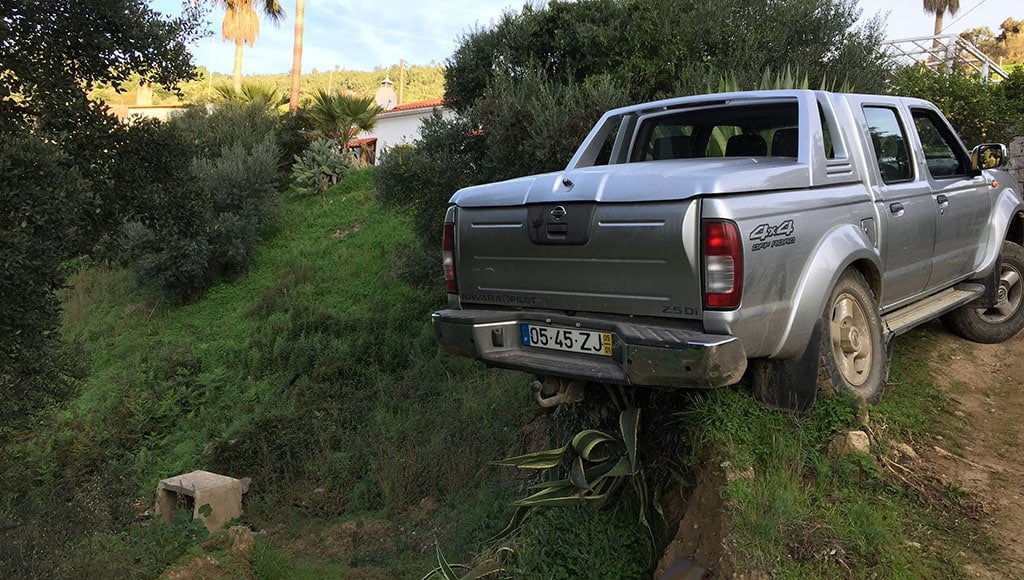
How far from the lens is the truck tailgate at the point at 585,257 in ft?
11.1

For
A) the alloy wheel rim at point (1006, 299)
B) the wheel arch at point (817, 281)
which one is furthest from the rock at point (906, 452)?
the alloy wheel rim at point (1006, 299)

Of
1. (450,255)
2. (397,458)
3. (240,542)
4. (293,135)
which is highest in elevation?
(293,135)

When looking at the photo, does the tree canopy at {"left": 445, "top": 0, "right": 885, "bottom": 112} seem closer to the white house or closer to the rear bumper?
the rear bumper

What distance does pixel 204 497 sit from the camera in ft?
24.6

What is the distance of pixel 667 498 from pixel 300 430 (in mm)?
5937

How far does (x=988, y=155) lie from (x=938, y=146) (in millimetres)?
524

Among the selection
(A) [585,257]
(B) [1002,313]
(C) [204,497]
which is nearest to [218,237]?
(C) [204,497]

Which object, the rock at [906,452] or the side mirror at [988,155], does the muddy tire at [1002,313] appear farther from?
the rock at [906,452]

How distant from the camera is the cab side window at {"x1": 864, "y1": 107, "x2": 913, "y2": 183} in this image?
459 centimetres

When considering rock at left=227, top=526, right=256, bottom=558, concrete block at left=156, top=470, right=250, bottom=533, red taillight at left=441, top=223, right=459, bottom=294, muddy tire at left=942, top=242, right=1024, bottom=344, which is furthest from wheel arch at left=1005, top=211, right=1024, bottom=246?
concrete block at left=156, top=470, right=250, bottom=533

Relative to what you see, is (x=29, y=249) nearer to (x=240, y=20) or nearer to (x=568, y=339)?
(x=568, y=339)

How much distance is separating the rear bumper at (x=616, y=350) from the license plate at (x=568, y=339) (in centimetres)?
3

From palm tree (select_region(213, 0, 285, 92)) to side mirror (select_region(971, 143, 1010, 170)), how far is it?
31.0 metres

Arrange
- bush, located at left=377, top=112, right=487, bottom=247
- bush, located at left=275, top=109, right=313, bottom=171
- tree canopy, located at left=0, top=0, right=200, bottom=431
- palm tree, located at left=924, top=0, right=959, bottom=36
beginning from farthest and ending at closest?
palm tree, located at left=924, top=0, right=959, bottom=36 < bush, located at left=275, top=109, right=313, bottom=171 < bush, located at left=377, top=112, right=487, bottom=247 < tree canopy, located at left=0, top=0, right=200, bottom=431
